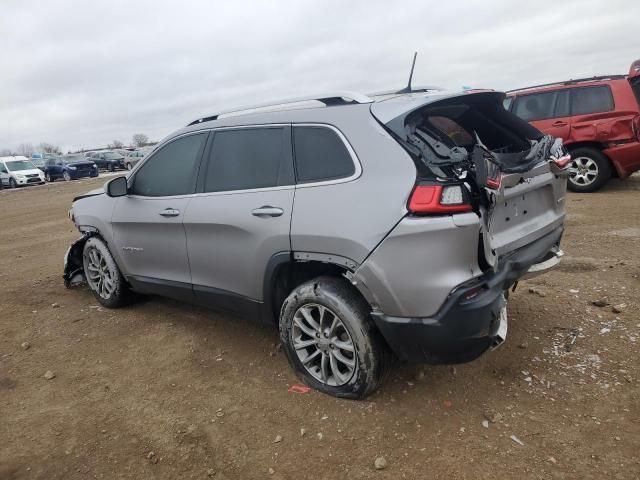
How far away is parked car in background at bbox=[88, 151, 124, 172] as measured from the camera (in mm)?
36562

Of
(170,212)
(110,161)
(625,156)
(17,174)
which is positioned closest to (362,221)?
(170,212)

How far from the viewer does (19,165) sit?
2700 cm

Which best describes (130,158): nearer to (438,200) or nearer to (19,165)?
(19,165)

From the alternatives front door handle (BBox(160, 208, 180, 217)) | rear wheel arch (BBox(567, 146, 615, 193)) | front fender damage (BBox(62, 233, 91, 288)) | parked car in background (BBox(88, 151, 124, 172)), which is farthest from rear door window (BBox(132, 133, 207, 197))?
parked car in background (BBox(88, 151, 124, 172))

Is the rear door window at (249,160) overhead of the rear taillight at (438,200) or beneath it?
overhead

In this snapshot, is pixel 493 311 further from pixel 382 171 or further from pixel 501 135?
pixel 501 135

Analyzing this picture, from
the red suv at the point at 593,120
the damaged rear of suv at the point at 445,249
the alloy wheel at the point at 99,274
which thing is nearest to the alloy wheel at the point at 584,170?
the red suv at the point at 593,120

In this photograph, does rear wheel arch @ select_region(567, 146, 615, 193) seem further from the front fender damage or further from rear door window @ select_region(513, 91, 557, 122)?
the front fender damage

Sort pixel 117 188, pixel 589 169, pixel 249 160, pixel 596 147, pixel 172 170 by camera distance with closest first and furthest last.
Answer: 1. pixel 249 160
2. pixel 172 170
3. pixel 117 188
4. pixel 596 147
5. pixel 589 169

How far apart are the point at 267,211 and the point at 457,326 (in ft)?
4.39

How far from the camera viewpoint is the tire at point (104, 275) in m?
4.64

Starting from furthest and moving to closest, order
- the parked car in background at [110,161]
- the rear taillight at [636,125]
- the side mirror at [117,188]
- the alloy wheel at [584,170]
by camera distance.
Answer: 1. the parked car in background at [110,161]
2. the alloy wheel at [584,170]
3. the rear taillight at [636,125]
4. the side mirror at [117,188]

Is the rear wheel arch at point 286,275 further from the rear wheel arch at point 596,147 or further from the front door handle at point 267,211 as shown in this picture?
the rear wheel arch at point 596,147

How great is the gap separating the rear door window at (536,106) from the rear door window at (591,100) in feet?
1.19
